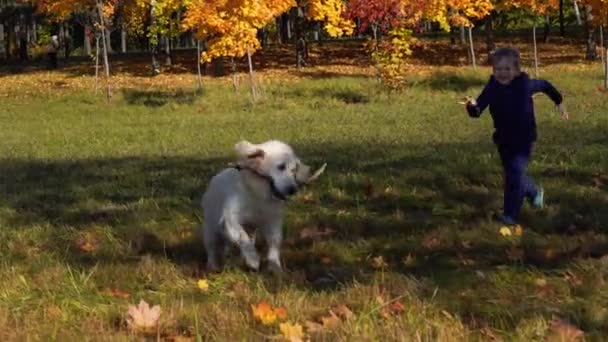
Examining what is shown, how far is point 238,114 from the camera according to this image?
2602cm

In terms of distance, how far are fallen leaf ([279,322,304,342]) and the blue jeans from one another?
386 centimetres

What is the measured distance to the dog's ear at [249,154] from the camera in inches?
224

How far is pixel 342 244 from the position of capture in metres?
6.51

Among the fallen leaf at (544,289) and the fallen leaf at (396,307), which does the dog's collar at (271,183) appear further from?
the fallen leaf at (544,289)

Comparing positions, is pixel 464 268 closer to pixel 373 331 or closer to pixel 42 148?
pixel 373 331

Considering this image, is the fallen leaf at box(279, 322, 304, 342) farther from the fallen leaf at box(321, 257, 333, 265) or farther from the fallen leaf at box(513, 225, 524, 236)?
the fallen leaf at box(513, 225, 524, 236)

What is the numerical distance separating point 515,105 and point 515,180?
674mm

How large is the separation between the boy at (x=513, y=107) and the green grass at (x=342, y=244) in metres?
0.41

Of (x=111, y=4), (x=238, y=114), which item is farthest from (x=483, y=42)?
(x=238, y=114)

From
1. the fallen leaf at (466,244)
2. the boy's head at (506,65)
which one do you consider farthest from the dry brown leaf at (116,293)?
the boy's head at (506,65)

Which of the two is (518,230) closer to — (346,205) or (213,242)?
(346,205)

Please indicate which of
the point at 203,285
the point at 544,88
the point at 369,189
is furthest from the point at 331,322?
the point at 369,189

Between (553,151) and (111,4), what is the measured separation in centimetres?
3022

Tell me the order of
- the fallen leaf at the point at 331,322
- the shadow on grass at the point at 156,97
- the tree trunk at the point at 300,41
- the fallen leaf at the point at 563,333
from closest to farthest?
the fallen leaf at the point at 563,333
the fallen leaf at the point at 331,322
the shadow on grass at the point at 156,97
the tree trunk at the point at 300,41
